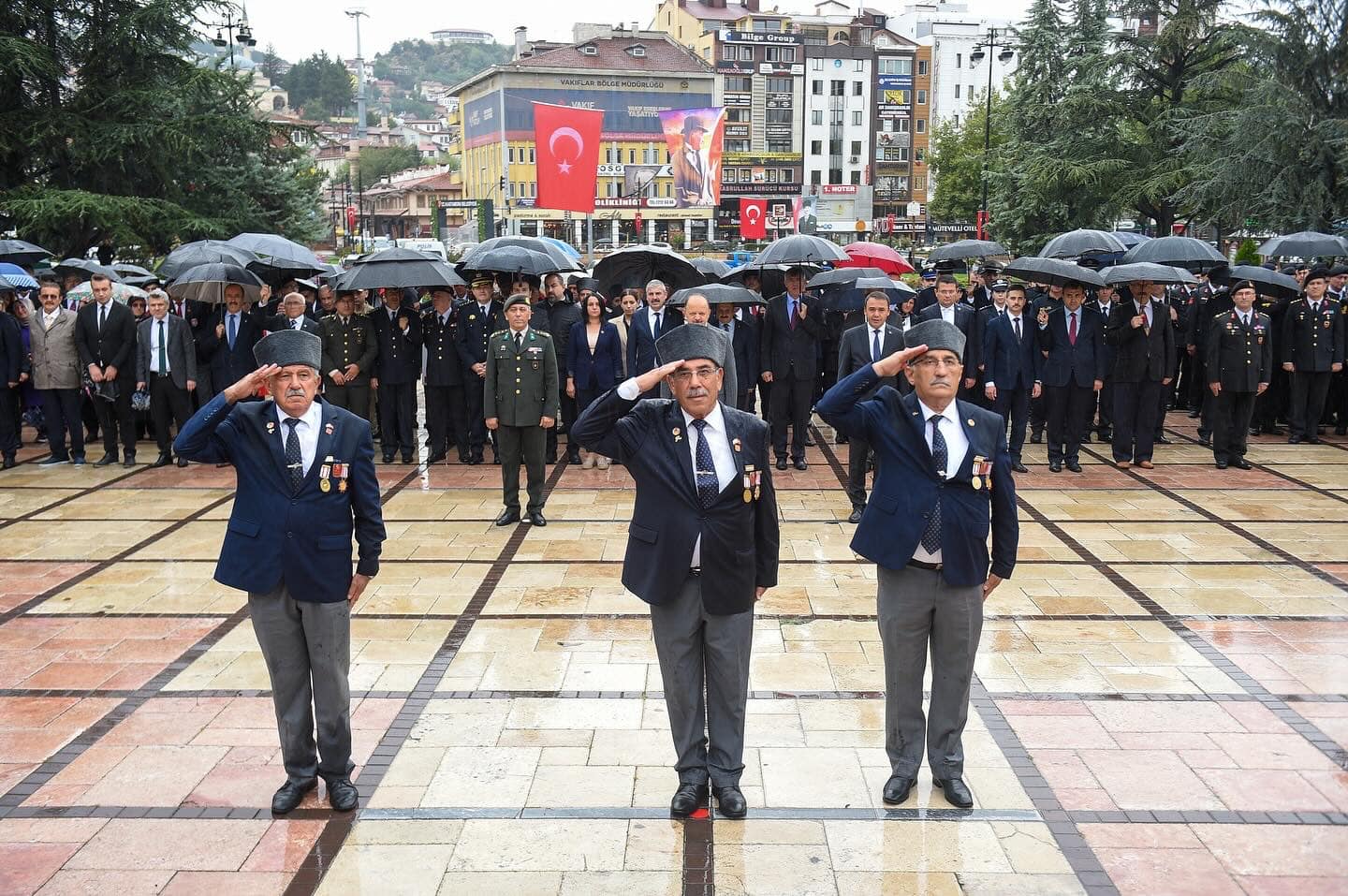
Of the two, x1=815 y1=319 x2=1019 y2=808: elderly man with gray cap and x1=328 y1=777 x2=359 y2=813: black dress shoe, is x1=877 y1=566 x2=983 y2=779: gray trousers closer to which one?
x1=815 y1=319 x2=1019 y2=808: elderly man with gray cap

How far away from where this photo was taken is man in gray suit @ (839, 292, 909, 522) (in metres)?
9.72

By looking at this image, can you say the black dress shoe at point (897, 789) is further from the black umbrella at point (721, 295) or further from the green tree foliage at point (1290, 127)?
the green tree foliage at point (1290, 127)

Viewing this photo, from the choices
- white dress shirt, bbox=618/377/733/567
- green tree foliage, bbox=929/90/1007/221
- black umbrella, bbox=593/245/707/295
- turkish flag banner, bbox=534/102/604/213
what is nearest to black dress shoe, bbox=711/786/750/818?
white dress shirt, bbox=618/377/733/567

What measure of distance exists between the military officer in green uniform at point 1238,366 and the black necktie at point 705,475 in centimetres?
919

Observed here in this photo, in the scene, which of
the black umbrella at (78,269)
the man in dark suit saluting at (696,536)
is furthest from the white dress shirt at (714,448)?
the black umbrella at (78,269)

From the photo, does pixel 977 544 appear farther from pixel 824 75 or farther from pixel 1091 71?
pixel 824 75

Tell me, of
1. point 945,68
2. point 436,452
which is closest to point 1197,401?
point 436,452

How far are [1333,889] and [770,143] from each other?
90.6 meters

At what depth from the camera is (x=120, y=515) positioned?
10.8 m

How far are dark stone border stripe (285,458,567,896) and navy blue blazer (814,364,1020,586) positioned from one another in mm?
2416

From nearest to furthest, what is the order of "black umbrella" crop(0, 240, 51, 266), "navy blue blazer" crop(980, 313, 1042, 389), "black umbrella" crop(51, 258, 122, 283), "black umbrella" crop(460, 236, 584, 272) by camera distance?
"navy blue blazer" crop(980, 313, 1042, 389) < "black umbrella" crop(460, 236, 584, 272) < "black umbrella" crop(51, 258, 122, 283) < "black umbrella" crop(0, 240, 51, 266)

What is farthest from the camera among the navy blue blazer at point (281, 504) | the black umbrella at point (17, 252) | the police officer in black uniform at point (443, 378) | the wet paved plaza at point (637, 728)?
the black umbrella at point (17, 252)

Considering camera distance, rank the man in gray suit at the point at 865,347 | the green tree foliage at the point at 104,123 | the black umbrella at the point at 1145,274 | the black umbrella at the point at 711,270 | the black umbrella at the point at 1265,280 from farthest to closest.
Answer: the green tree foliage at the point at 104,123, the black umbrella at the point at 711,270, the black umbrella at the point at 1265,280, the black umbrella at the point at 1145,274, the man in gray suit at the point at 865,347

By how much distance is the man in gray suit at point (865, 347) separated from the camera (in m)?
9.72
